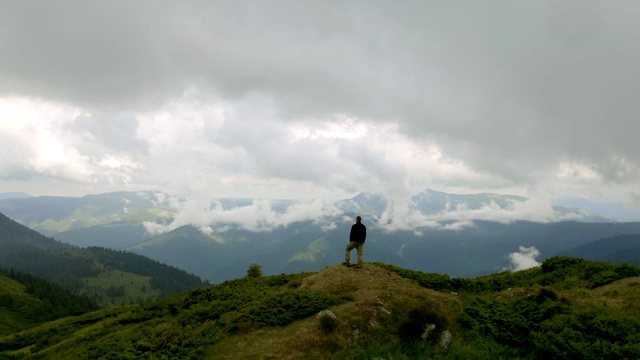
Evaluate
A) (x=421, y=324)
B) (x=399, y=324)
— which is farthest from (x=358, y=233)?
(x=421, y=324)

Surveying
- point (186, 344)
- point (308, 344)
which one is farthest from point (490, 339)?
point (186, 344)

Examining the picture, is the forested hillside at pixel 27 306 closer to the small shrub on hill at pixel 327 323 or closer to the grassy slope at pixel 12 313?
the grassy slope at pixel 12 313

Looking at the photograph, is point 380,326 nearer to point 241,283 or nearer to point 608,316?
point 608,316

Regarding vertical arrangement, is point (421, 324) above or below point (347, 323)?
above

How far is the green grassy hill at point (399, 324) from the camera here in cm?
1488

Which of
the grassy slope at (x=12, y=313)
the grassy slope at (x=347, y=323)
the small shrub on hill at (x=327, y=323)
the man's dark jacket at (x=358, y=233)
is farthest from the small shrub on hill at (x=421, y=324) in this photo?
the grassy slope at (x=12, y=313)

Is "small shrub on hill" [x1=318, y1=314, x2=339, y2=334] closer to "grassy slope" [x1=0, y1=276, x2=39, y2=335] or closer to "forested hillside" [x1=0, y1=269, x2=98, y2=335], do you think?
"grassy slope" [x1=0, y1=276, x2=39, y2=335]

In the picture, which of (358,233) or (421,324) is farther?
(358,233)

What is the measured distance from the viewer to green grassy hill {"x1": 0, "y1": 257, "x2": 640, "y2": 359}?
1488 cm

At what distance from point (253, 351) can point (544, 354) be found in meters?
13.1

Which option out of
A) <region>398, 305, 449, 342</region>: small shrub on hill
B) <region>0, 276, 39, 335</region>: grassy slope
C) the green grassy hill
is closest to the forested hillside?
<region>0, 276, 39, 335</region>: grassy slope

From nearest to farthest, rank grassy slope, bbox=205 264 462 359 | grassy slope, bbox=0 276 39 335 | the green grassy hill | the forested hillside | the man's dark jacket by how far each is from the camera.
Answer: the green grassy hill → grassy slope, bbox=205 264 462 359 → the man's dark jacket → grassy slope, bbox=0 276 39 335 → the forested hillside

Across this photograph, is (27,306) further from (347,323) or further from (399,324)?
(399,324)

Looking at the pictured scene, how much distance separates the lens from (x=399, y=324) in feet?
55.4
